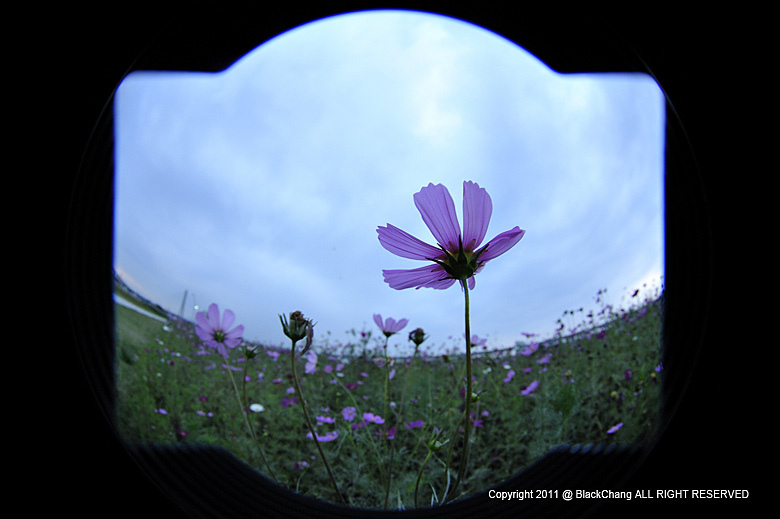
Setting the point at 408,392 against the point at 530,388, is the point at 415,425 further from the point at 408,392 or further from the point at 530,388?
the point at 530,388

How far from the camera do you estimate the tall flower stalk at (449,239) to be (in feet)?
1.19

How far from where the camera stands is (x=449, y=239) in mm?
380

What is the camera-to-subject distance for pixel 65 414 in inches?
21.1

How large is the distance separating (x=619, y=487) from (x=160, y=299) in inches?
26.0

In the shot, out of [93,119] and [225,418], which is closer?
[93,119]

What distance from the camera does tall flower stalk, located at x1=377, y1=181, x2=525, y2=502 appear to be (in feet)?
1.19

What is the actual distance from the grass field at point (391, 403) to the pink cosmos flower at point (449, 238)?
0.19 m

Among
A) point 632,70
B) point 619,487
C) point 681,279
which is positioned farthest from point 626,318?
point 632,70

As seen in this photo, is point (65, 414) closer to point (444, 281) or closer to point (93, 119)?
point (93, 119)

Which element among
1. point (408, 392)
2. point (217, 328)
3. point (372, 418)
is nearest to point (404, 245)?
point (217, 328)

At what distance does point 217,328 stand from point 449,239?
1.44 ft

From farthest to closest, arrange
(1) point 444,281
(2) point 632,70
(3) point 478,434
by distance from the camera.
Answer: (3) point 478,434, (2) point 632,70, (1) point 444,281

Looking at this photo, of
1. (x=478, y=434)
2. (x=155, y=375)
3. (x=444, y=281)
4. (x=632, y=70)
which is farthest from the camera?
(x=478, y=434)

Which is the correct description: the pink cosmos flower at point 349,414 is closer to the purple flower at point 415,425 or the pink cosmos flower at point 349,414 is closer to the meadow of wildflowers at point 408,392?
the meadow of wildflowers at point 408,392
